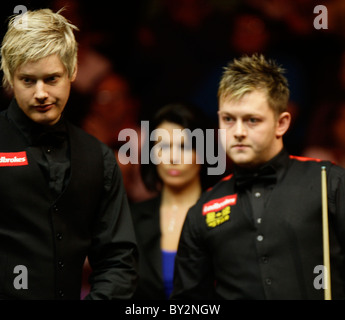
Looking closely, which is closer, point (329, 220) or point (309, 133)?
point (329, 220)

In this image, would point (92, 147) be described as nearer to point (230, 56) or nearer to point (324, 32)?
point (230, 56)

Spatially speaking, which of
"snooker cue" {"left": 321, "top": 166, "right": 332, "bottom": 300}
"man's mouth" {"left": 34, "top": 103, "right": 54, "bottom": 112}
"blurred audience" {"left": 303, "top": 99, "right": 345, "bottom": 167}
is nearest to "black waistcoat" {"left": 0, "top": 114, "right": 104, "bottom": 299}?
"man's mouth" {"left": 34, "top": 103, "right": 54, "bottom": 112}

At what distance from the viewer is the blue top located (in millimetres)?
4234

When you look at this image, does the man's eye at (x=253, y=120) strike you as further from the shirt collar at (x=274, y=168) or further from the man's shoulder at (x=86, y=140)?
the man's shoulder at (x=86, y=140)

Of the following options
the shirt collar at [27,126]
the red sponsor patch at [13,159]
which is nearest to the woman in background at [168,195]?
the shirt collar at [27,126]

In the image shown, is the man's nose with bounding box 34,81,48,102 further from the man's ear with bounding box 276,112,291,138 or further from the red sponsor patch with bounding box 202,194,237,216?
the man's ear with bounding box 276,112,291,138

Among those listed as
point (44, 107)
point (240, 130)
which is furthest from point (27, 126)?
point (240, 130)

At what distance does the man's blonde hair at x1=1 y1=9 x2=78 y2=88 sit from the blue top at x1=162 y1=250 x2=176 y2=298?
159 centimetres

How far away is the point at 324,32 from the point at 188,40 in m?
1.03

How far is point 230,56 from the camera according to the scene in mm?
4980

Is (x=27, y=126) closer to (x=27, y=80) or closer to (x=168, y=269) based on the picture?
(x=27, y=80)
